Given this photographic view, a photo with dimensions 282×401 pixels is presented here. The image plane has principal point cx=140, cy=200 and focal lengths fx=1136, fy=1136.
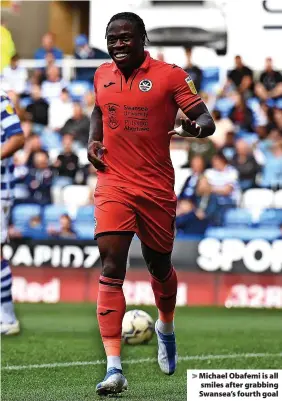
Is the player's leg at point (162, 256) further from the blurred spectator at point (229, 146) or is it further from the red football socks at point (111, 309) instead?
the blurred spectator at point (229, 146)

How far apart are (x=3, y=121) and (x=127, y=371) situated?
329 cm

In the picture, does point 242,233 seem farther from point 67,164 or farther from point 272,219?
point 67,164

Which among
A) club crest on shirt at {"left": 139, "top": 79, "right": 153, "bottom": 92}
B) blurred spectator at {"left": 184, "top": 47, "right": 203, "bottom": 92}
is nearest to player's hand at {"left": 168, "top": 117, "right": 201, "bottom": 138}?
club crest on shirt at {"left": 139, "top": 79, "right": 153, "bottom": 92}

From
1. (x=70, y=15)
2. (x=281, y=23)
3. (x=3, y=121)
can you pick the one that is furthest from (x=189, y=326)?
(x=70, y=15)

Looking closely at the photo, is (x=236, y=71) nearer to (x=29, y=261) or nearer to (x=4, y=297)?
(x=29, y=261)

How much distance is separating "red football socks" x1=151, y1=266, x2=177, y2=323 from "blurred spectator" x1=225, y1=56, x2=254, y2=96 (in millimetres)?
11711

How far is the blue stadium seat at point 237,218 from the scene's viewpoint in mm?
16625

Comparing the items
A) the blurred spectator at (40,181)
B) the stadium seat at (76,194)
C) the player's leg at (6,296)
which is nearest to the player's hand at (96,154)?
the player's leg at (6,296)

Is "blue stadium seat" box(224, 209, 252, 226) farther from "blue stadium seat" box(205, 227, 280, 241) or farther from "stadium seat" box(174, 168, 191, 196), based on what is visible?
"stadium seat" box(174, 168, 191, 196)

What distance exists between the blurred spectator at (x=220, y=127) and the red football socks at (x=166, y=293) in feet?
34.7

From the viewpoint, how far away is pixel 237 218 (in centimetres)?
1667

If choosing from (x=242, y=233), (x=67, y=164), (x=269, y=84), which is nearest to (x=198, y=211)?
(x=242, y=233)

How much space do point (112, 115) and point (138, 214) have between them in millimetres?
665

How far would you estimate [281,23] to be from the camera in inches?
853
